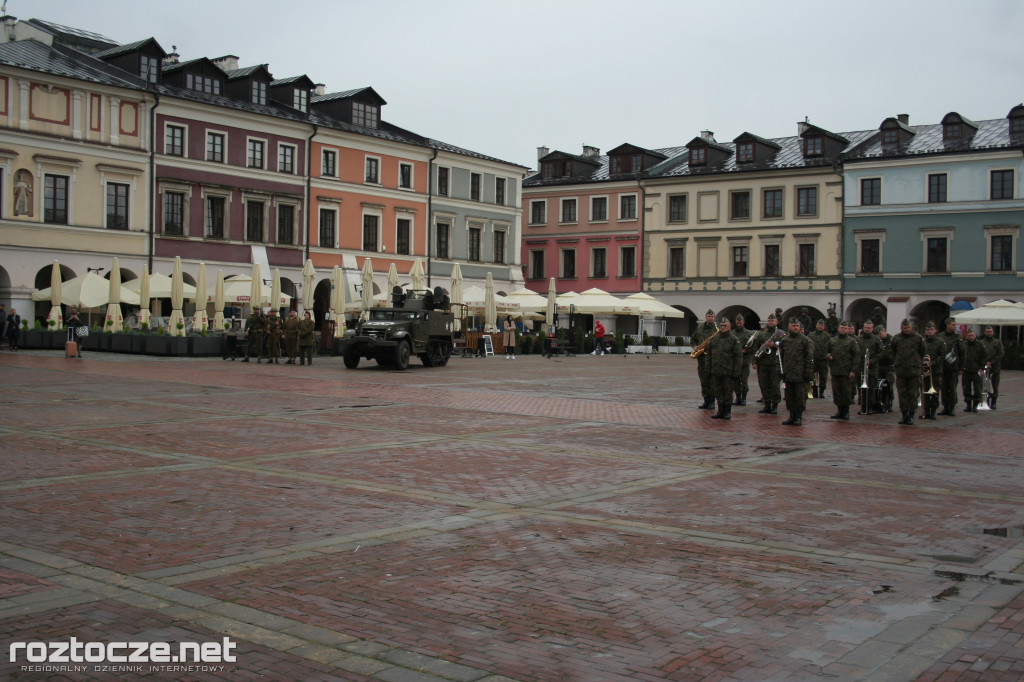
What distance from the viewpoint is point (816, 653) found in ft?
15.8

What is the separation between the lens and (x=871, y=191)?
172ft

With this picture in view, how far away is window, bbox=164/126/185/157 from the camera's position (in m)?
42.3

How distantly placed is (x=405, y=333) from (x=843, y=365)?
13.7 m

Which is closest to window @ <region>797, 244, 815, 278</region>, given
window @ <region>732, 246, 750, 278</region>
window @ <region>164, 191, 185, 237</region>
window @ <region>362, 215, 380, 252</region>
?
window @ <region>732, 246, 750, 278</region>

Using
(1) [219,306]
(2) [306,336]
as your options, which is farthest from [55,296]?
(2) [306,336]

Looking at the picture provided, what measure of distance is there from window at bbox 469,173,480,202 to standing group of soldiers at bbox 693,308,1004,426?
123 ft

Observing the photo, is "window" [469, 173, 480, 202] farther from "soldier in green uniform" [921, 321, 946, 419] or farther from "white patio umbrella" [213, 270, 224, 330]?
"soldier in green uniform" [921, 321, 946, 419]

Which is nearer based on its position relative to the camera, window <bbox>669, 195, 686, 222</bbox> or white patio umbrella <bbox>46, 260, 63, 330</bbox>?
white patio umbrella <bbox>46, 260, 63, 330</bbox>

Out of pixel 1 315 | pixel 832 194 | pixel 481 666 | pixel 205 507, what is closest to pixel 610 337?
pixel 832 194

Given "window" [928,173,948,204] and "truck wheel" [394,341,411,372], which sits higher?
"window" [928,173,948,204]

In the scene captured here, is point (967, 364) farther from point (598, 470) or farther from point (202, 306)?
point (202, 306)

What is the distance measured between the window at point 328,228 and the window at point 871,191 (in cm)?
2804

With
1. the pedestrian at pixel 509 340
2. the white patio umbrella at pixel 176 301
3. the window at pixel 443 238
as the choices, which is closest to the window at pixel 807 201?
the window at pixel 443 238

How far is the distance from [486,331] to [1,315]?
17775mm
